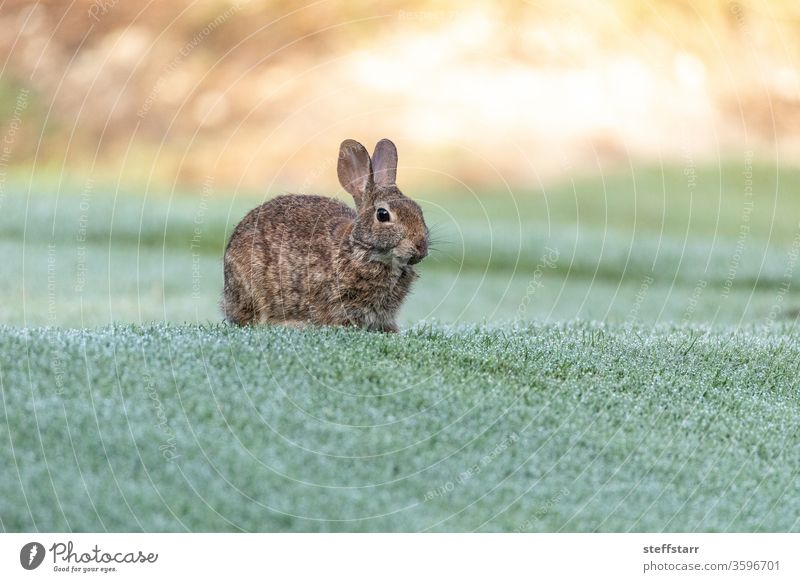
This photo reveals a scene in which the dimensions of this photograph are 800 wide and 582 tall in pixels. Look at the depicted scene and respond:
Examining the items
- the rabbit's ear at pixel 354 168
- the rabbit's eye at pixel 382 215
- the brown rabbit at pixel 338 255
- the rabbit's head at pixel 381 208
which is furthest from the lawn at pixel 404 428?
the rabbit's ear at pixel 354 168

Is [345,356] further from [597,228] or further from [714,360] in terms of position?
[597,228]

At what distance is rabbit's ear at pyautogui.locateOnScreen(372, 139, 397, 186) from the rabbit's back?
25 centimetres

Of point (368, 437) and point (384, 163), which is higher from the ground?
point (384, 163)

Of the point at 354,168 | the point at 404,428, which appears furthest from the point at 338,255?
the point at 404,428

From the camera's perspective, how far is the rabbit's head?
5.14m

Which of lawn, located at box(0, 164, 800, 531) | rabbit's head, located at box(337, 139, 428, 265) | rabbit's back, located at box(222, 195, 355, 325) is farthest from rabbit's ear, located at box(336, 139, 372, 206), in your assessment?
lawn, located at box(0, 164, 800, 531)

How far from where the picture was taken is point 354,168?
5.47m

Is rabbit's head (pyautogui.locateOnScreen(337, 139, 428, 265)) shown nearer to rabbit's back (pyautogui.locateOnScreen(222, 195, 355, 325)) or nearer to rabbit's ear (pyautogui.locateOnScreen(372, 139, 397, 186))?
rabbit's ear (pyautogui.locateOnScreen(372, 139, 397, 186))
